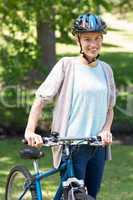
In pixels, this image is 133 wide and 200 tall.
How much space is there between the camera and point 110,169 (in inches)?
372

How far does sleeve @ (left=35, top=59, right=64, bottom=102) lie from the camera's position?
4.40 m

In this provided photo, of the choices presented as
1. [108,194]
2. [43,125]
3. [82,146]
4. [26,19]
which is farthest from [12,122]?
[82,146]

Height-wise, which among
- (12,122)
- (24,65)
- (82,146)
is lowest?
(12,122)

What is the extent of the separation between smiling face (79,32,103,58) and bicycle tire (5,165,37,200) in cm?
94

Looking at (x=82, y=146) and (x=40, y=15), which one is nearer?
(x=82, y=146)

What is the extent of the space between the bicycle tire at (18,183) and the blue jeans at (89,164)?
9.0 inches

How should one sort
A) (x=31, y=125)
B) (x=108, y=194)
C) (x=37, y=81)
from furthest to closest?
1. (x=37, y=81)
2. (x=108, y=194)
3. (x=31, y=125)

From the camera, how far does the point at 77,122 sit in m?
4.43

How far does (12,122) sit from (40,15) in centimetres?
216

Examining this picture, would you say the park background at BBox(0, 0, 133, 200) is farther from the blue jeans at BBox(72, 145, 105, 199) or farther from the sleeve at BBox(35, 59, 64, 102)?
the sleeve at BBox(35, 59, 64, 102)

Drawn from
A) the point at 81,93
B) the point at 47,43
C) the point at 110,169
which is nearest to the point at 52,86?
the point at 81,93

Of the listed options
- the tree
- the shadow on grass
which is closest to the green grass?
the shadow on grass

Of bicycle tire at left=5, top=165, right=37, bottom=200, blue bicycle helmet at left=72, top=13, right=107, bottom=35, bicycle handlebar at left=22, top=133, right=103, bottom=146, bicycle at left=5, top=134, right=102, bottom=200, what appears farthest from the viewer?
bicycle tire at left=5, top=165, right=37, bottom=200

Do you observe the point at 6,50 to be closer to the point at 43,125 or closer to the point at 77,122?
the point at 43,125
